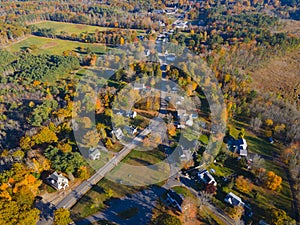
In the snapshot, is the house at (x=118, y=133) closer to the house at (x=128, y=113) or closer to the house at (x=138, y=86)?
the house at (x=128, y=113)

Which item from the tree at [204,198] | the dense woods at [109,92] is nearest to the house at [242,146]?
→ the dense woods at [109,92]

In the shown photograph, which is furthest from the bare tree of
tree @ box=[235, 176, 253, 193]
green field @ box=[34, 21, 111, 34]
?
green field @ box=[34, 21, 111, 34]

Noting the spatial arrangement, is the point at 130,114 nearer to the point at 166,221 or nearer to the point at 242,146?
the point at 242,146

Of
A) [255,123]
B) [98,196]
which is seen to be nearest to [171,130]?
[255,123]

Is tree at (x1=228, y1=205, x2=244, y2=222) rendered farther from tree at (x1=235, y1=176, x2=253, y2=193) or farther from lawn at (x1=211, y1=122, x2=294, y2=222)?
tree at (x1=235, y1=176, x2=253, y2=193)

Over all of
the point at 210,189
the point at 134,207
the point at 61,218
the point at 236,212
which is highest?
the point at 61,218

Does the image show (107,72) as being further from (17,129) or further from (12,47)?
(12,47)

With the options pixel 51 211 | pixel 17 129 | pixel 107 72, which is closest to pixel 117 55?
pixel 107 72
